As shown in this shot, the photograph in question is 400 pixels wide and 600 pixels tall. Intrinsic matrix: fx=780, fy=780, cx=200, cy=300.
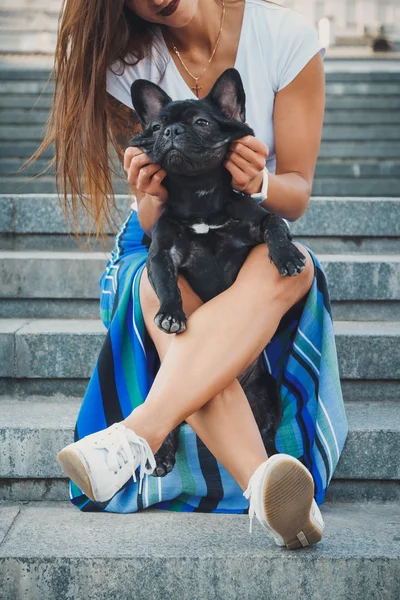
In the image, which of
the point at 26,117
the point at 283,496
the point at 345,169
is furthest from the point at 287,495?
the point at 26,117

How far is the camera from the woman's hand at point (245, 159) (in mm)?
1988

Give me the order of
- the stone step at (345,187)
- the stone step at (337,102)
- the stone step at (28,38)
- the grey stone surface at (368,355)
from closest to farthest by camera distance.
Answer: the grey stone surface at (368,355) < the stone step at (345,187) < the stone step at (337,102) < the stone step at (28,38)

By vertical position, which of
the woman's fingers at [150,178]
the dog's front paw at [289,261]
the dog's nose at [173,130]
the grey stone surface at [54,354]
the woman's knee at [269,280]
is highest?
the dog's nose at [173,130]

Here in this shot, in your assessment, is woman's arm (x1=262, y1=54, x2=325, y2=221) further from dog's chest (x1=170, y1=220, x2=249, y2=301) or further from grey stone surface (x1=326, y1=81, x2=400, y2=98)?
grey stone surface (x1=326, y1=81, x2=400, y2=98)

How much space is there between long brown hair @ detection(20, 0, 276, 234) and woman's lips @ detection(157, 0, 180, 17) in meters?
0.12

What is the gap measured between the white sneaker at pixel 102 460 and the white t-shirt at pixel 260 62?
114cm

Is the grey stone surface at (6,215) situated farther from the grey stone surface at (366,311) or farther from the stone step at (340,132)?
the stone step at (340,132)

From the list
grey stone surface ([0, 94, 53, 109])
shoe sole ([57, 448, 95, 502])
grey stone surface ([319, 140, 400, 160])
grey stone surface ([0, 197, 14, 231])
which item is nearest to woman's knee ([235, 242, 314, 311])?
shoe sole ([57, 448, 95, 502])

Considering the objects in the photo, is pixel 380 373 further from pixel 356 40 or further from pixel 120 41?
pixel 356 40

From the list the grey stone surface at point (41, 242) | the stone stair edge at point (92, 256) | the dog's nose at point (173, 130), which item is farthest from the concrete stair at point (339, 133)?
the dog's nose at point (173, 130)

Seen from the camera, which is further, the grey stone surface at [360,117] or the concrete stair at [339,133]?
the grey stone surface at [360,117]

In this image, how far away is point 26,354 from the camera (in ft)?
8.71

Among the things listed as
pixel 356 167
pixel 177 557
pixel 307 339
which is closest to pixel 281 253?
pixel 307 339

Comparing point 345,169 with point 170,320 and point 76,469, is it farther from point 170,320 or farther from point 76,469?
point 76,469
